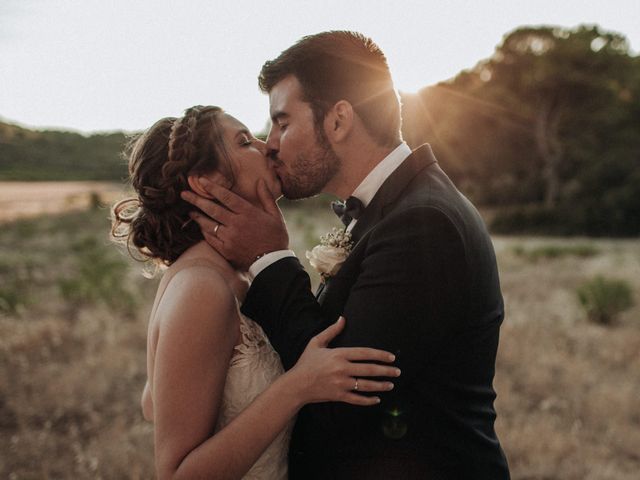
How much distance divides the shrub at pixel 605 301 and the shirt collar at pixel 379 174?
695cm

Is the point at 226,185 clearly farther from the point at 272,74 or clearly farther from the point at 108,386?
the point at 108,386

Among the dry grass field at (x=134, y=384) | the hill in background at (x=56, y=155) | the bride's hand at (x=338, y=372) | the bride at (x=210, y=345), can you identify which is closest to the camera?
the bride's hand at (x=338, y=372)

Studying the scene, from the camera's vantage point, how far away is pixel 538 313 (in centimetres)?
838

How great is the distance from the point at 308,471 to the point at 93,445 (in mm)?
2965

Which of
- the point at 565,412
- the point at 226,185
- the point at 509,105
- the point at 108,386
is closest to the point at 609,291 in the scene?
the point at 565,412

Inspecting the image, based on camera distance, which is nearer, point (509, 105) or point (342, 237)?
point (342, 237)

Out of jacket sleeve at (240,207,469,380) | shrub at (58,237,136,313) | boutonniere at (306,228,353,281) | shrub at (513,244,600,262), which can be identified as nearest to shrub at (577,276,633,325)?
shrub at (513,244,600,262)

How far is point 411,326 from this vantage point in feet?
5.64

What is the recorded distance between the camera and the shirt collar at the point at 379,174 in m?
2.36

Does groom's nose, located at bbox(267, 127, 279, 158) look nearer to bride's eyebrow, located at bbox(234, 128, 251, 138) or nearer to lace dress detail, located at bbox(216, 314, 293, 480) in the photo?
bride's eyebrow, located at bbox(234, 128, 251, 138)

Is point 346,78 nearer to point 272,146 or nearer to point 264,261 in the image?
point 272,146

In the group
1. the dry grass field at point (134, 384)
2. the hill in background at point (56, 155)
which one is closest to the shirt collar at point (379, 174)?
the dry grass field at point (134, 384)

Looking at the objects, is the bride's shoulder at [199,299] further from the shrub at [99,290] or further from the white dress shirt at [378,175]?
the shrub at [99,290]

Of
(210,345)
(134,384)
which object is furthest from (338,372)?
(134,384)
